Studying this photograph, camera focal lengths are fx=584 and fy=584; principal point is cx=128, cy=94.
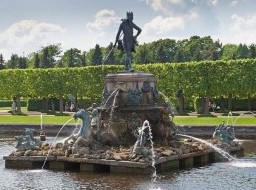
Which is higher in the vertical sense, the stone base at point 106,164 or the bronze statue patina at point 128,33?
the bronze statue patina at point 128,33

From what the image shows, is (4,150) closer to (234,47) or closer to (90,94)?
(90,94)

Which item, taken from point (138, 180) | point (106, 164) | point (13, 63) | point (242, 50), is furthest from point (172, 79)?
point (242, 50)

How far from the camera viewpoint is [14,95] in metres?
59.3

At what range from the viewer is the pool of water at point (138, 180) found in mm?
17641

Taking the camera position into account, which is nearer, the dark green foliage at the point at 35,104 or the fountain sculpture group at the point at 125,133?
the fountain sculpture group at the point at 125,133

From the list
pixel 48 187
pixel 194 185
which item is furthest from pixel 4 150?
pixel 194 185

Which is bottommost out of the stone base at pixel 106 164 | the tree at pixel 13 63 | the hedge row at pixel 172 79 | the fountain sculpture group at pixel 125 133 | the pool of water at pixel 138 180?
the pool of water at pixel 138 180

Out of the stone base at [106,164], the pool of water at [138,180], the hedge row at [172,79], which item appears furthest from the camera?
the hedge row at [172,79]

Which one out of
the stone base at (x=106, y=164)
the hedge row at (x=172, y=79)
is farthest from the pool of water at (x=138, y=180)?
the hedge row at (x=172, y=79)

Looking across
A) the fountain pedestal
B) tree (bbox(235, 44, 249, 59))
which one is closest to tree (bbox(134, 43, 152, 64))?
→ tree (bbox(235, 44, 249, 59))

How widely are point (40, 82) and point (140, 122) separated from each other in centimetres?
3485

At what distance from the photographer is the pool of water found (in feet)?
57.9

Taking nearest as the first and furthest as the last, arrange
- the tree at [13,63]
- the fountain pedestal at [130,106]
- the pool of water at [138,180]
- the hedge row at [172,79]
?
the pool of water at [138,180] < the fountain pedestal at [130,106] < the hedge row at [172,79] < the tree at [13,63]

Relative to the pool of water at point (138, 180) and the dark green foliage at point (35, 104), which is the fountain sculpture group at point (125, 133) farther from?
the dark green foliage at point (35, 104)
